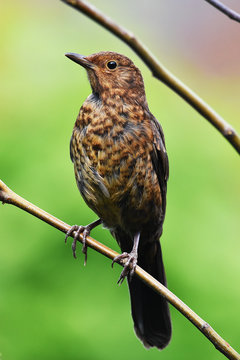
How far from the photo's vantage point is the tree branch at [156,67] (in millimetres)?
899

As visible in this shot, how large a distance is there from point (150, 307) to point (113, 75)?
1.09 metres

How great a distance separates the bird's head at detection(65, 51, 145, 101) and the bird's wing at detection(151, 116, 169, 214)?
15cm

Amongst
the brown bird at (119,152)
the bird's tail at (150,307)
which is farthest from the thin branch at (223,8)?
the bird's tail at (150,307)

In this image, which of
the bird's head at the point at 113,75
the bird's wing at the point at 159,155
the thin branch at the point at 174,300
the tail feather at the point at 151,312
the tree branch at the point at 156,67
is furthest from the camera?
the tail feather at the point at 151,312

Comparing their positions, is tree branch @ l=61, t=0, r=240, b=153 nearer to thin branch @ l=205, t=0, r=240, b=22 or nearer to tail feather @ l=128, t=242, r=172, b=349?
thin branch @ l=205, t=0, r=240, b=22

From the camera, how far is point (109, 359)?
10.2 feet

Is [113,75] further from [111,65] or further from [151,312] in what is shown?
[151,312]

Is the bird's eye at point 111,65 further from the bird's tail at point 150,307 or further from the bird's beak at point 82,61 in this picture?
the bird's tail at point 150,307

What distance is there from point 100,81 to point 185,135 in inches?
74.9

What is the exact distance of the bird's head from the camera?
6.32 ft

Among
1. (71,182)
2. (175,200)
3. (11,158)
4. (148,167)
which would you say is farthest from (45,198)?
(148,167)

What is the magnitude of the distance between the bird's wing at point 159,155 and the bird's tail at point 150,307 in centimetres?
41

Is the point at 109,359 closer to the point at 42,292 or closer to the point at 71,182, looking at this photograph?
the point at 42,292

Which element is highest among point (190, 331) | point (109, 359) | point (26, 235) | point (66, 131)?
point (66, 131)
